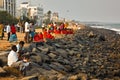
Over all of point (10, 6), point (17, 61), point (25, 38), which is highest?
point (17, 61)

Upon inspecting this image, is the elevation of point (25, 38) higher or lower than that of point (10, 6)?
higher

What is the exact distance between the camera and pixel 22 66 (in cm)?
1291

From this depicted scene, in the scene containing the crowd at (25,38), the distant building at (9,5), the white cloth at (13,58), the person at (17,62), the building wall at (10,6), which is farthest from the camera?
the building wall at (10,6)

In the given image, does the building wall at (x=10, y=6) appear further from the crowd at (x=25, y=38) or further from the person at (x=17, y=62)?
the person at (x=17, y=62)

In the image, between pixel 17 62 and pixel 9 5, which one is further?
pixel 9 5

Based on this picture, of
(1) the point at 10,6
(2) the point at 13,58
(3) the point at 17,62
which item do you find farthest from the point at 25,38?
(1) the point at 10,6

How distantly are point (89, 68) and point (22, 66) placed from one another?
7.57 metres

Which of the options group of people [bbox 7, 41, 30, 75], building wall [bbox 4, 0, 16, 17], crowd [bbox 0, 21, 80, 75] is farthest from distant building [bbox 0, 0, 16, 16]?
group of people [bbox 7, 41, 30, 75]

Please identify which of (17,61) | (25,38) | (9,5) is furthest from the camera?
(9,5)

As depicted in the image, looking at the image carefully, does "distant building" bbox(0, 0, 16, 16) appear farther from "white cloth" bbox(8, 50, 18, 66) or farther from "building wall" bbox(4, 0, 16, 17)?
"white cloth" bbox(8, 50, 18, 66)

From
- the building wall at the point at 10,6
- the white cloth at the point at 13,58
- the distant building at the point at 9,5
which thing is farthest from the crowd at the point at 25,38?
the building wall at the point at 10,6

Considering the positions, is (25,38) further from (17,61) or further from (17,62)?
(17,62)

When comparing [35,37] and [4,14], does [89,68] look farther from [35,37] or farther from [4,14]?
[4,14]

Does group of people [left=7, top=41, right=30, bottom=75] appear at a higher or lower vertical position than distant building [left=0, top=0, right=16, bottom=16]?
higher
